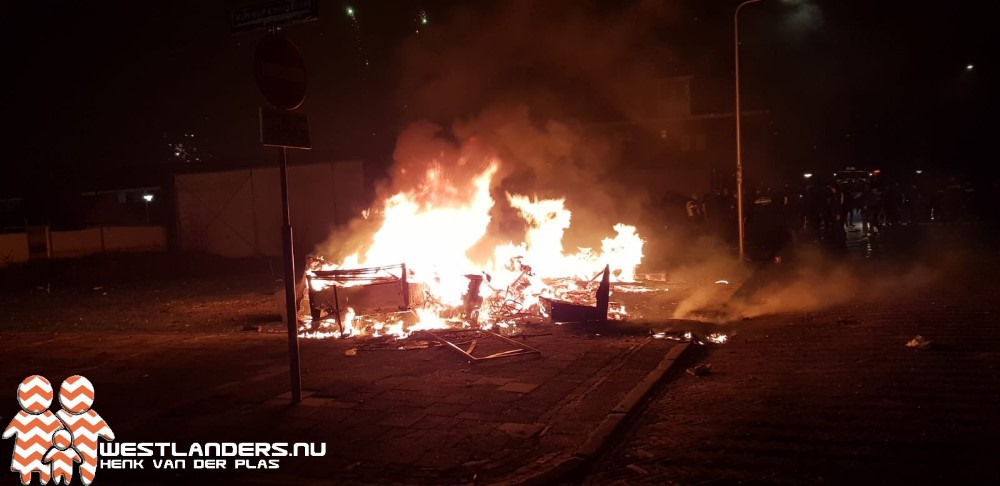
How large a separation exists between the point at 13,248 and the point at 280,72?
2151cm

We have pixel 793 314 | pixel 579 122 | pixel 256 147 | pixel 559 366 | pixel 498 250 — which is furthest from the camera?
pixel 256 147

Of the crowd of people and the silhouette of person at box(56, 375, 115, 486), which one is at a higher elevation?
the crowd of people

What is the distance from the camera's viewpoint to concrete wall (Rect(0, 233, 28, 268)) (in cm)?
2156

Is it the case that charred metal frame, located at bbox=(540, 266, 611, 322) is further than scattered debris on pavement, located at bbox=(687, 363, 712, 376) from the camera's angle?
Yes

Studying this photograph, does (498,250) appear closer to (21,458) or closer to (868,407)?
(868,407)

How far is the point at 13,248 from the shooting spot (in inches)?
866

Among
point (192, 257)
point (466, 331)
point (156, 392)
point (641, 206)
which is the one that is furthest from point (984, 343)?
point (192, 257)

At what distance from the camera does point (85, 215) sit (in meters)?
28.2

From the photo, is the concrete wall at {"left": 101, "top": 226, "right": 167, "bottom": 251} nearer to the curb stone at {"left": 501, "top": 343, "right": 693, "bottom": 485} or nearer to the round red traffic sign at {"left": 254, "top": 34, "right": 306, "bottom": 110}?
the round red traffic sign at {"left": 254, "top": 34, "right": 306, "bottom": 110}

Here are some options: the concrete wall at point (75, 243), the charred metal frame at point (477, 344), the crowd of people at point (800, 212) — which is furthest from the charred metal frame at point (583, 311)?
the concrete wall at point (75, 243)

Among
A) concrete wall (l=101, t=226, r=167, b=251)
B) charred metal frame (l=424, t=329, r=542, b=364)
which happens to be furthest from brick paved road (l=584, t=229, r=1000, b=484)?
concrete wall (l=101, t=226, r=167, b=251)

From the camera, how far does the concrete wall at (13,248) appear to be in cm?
2156

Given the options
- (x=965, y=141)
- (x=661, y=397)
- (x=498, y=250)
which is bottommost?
(x=661, y=397)

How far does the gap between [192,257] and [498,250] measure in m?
16.8
